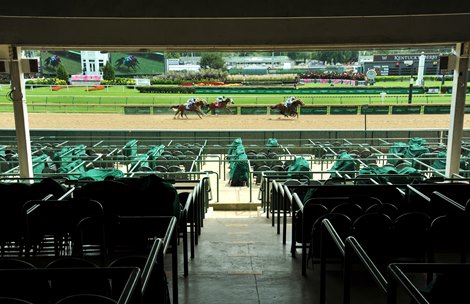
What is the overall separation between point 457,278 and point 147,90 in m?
44.5

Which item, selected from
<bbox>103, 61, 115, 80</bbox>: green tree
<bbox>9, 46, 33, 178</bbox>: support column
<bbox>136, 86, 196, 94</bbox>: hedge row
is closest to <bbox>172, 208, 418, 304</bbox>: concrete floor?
<bbox>9, 46, 33, 178</bbox>: support column

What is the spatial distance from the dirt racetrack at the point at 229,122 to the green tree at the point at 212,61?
6.20 metres

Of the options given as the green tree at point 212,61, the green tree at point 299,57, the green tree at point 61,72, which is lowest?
the green tree at point 61,72

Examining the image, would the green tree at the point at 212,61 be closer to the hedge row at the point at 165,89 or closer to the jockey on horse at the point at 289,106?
the hedge row at the point at 165,89

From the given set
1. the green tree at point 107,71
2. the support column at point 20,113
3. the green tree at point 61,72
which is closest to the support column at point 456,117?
the support column at point 20,113

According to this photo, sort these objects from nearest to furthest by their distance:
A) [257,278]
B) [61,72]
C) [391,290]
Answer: [391,290] < [257,278] < [61,72]

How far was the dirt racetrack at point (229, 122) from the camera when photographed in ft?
102

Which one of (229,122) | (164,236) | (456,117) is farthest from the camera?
(229,122)

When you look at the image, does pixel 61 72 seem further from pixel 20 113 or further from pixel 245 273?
pixel 245 273

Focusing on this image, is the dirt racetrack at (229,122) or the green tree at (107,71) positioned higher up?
the green tree at (107,71)

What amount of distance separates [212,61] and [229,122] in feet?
30.6

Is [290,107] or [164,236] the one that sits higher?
[164,236]

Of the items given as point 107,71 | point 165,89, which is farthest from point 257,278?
point 165,89

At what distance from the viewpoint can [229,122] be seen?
3409 cm
